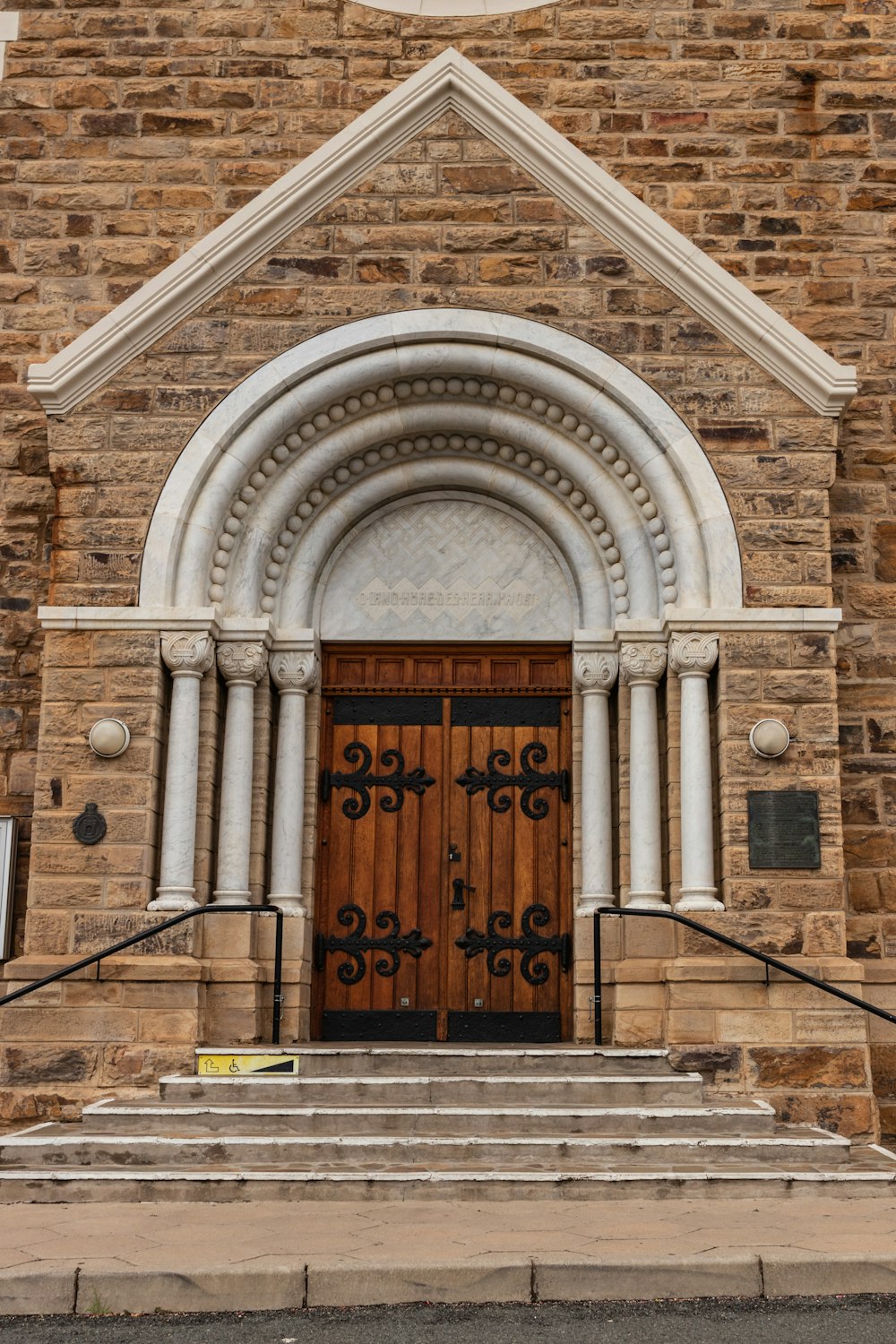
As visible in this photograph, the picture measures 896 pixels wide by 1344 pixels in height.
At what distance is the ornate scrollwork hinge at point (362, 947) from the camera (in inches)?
371

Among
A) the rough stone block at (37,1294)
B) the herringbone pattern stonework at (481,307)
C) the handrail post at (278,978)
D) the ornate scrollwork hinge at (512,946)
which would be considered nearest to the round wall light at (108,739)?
the herringbone pattern stonework at (481,307)

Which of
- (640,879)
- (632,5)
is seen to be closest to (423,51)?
(632,5)

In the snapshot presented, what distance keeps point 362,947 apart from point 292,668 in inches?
70.2

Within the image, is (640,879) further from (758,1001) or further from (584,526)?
(584,526)

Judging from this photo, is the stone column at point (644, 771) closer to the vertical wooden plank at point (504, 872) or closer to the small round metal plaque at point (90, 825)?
the vertical wooden plank at point (504, 872)

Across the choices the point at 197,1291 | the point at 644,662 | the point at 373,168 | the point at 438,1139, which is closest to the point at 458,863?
the point at 644,662

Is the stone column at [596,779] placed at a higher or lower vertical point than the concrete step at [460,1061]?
higher

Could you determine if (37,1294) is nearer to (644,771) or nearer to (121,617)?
(121,617)

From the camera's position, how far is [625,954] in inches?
343

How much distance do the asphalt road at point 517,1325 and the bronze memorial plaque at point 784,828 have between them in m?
3.68

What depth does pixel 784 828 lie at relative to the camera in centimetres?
857

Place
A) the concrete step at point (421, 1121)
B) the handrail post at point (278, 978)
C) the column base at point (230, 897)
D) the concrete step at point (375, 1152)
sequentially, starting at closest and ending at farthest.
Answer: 1. the concrete step at point (375, 1152)
2. the concrete step at point (421, 1121)
3. the handrail post at point (278, 978)
4. the column base at point (230, 897)

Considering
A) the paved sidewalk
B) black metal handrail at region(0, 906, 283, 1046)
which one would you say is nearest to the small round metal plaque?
black metal handrail at region(0, 906, 283, 1046)

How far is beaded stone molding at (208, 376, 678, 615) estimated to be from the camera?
30.3 ft
